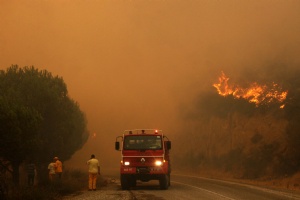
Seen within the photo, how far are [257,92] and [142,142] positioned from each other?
1295 inches

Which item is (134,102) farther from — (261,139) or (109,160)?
(261,139)

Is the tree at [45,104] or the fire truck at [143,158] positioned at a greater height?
the tree at [45,104]

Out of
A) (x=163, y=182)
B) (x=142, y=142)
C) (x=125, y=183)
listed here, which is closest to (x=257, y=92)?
(x=163, y=182)

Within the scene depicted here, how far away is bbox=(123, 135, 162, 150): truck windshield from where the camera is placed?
22.7 m

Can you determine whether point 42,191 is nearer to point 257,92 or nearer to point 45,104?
point 45,104

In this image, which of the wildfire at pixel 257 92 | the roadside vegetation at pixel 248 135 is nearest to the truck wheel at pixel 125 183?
the roadside vegetation at pixel 248 135

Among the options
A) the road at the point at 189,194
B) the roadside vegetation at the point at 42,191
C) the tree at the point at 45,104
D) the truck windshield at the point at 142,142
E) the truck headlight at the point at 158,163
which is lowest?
the road at the point at 189,194

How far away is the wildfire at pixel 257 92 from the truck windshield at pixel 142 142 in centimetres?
2930

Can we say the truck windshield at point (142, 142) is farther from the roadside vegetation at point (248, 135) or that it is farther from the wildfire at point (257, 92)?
the wildfire at point (257, 92)

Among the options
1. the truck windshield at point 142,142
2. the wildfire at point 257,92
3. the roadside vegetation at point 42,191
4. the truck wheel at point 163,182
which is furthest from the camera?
the wildfire at point 257,92

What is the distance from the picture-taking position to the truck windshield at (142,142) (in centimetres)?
2273

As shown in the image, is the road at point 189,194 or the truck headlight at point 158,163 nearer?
the road at point 189,194

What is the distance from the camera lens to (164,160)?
22.7m

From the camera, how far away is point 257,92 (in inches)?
2066
